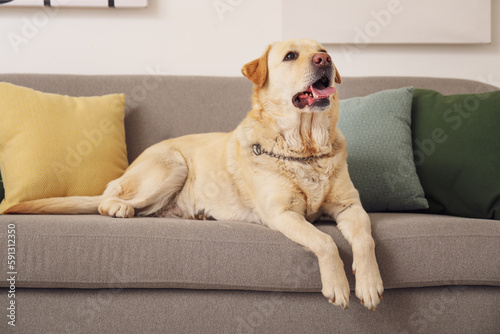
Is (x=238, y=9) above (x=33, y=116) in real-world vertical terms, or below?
above

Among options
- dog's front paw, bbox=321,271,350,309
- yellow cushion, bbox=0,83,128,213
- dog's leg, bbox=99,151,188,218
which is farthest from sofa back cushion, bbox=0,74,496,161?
dog's front paw, bbox=321,271,350,309

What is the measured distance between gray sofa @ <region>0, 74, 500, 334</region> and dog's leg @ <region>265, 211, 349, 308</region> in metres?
0.04

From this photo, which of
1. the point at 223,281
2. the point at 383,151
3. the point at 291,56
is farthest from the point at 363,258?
the point at 291,56

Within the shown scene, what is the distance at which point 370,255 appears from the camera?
1.41m

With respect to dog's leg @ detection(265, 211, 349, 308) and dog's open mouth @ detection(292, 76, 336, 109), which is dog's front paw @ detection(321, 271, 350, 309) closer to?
dog's leg @ detection(265, 211, 349, 308)

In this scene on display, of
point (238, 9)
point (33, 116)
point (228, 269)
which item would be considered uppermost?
point (238, 9)

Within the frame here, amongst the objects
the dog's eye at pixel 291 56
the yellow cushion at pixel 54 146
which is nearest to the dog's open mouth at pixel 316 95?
the dog's eye at pixel 291 56

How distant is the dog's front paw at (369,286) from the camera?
132cm

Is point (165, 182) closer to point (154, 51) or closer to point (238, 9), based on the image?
point (154, 51)

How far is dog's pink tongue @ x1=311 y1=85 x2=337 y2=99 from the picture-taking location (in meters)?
1.70

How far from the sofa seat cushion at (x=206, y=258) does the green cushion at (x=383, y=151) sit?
18.6 inches

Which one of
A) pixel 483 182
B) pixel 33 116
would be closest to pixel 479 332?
pixel 483 182

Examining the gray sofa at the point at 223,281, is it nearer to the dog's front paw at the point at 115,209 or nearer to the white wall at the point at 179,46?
the dog's front paw at the point at 115,209

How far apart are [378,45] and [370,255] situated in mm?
1835
